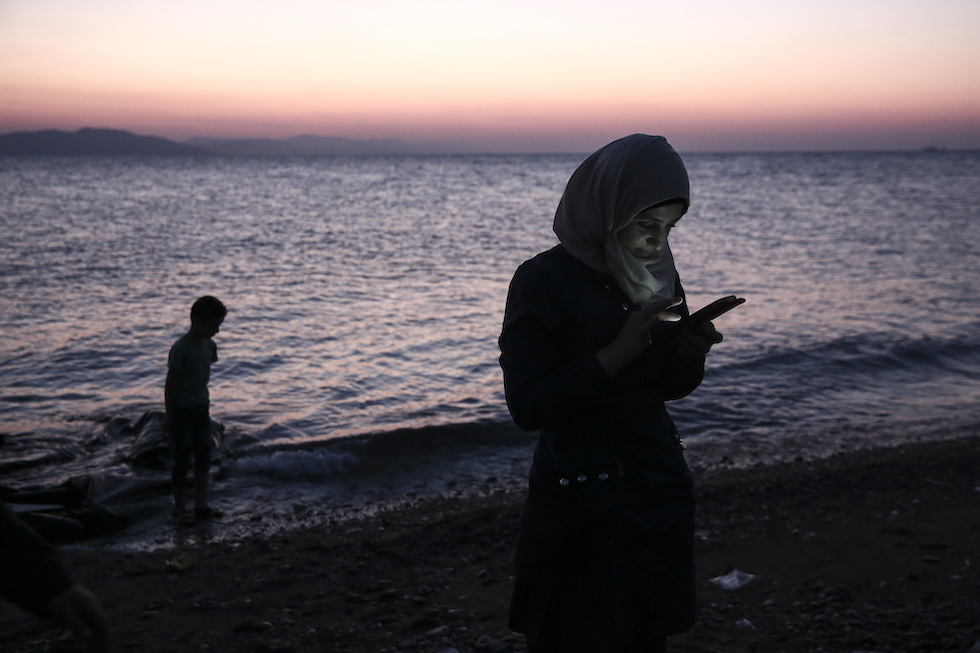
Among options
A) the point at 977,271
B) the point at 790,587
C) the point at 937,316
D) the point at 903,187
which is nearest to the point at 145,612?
the point at 790,587

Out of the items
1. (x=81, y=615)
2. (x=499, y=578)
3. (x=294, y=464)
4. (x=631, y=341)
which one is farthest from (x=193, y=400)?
(x=631, y=341)

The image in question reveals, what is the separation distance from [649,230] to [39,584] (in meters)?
1.84

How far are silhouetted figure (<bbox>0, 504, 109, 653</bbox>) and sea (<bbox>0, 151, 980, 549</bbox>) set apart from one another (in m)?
4.82

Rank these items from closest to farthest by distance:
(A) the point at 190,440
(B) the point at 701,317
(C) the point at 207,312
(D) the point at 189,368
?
(B) the point at 701,317
(C) the point at 207,312
(D) the point at 189,368
(A) the point at 190,440

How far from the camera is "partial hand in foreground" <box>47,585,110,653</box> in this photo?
171 cm

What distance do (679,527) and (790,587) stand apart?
10.6 feet

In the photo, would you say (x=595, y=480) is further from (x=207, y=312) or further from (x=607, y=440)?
(x=207, y=312)

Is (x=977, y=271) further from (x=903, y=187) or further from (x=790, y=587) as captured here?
(x=903, y=187)

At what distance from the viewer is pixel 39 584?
1.70 meters

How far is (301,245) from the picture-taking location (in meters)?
26.9

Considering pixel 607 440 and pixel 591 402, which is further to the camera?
pixel 607 440

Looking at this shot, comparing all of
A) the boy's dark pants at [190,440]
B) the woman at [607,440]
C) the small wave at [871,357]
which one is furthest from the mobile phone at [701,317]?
the small wave at [871,357]

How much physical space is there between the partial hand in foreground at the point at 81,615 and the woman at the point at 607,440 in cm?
115

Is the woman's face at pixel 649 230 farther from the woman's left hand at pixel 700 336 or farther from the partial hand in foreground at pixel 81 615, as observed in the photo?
the partial hand in foreground at pixel 81 615
